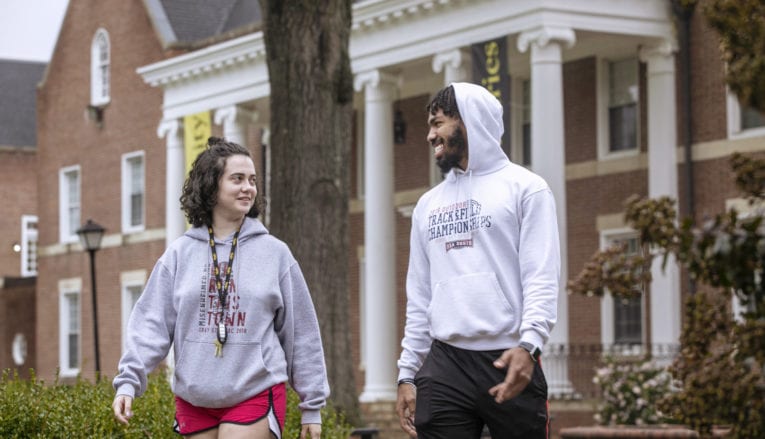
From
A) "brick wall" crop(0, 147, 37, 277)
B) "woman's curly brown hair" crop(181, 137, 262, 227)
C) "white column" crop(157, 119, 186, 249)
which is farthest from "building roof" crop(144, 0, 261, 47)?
"woman's curly brown hair" crop(181, 137, 262, 227)

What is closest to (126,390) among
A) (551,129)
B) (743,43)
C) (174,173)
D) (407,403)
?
(407,403)

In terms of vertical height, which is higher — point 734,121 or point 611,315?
point 734,121

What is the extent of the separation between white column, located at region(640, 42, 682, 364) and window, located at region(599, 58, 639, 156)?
1.01m

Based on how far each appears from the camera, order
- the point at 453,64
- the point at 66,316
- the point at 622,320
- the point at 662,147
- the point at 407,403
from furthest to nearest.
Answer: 1. the point at 66,316
2. the point at 622,320
3. the point at 453,64
4. the point at 662,147
5. the point at 407,403

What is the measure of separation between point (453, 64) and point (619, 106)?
287 centimetres

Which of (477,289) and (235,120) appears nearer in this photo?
(477,289)

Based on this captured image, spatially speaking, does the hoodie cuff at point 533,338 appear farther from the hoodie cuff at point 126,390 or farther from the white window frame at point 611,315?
the white window frame at point 611,315

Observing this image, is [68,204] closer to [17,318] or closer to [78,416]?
[17,318]

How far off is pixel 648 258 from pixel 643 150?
18.8m

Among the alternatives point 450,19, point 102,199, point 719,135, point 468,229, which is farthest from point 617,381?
point 102,199

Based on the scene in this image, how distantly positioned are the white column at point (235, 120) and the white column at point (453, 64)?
643cm

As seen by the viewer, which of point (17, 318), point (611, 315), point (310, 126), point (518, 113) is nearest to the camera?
point (310, 126)

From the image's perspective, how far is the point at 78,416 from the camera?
27.9 feet

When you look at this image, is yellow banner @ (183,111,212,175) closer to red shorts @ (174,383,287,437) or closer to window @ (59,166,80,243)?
window @ (59,166,80,243)
